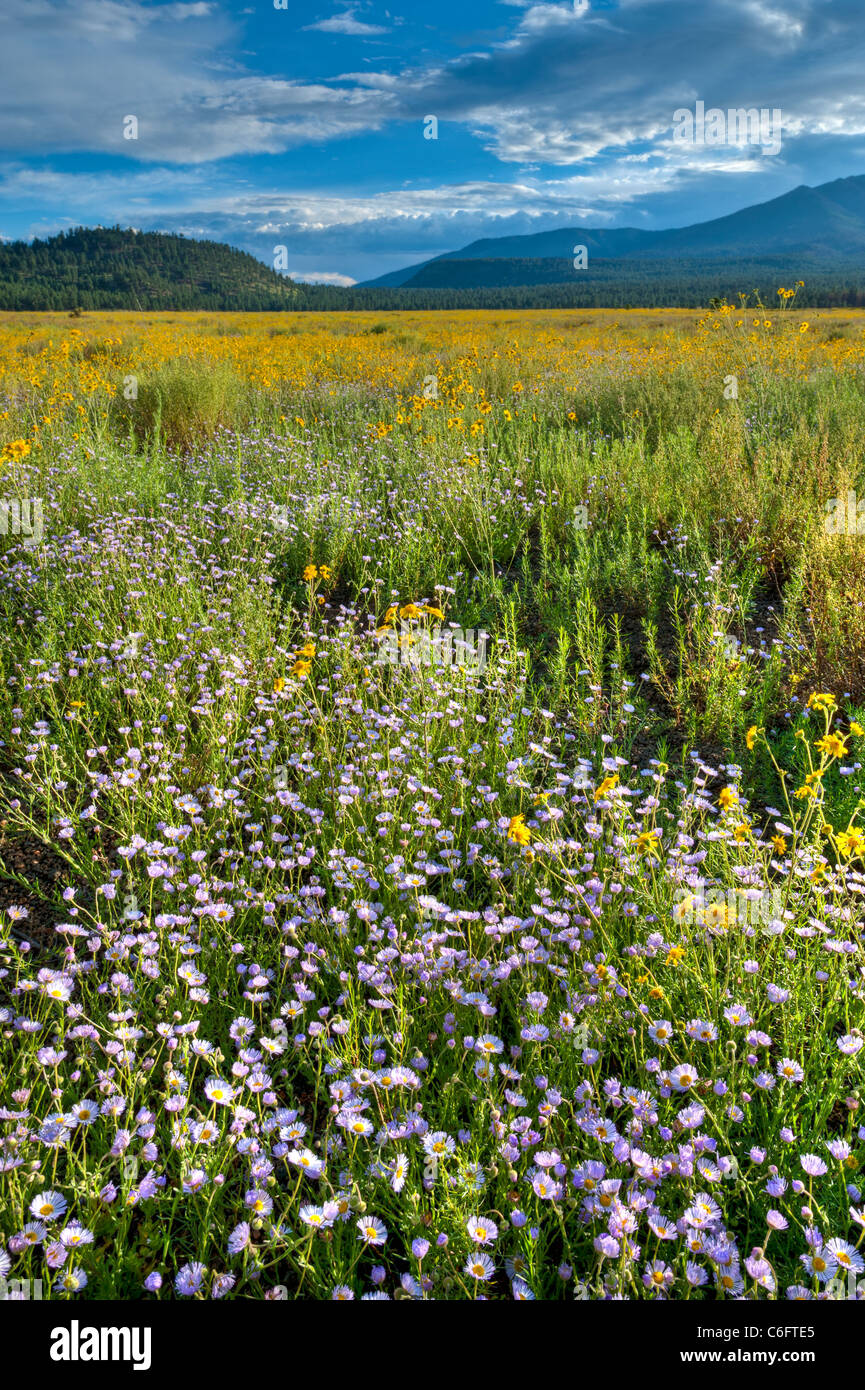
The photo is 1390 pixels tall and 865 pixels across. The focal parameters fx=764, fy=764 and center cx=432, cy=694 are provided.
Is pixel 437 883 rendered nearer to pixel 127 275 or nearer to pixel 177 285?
pixel 127 275

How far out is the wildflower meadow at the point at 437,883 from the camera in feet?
5.22

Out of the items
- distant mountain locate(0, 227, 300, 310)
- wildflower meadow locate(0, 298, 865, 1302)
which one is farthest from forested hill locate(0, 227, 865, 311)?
wildflower meadow locate(0, 298, 865, 1302)

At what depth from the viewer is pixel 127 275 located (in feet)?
148

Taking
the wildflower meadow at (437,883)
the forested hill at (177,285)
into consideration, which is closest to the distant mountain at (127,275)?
the forested hill at (177,285)

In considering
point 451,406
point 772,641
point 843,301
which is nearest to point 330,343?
point 451,406

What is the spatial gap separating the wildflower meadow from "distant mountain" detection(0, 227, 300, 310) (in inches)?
1372

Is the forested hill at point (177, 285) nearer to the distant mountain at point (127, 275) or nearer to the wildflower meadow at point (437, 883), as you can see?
the distant mountain at point (127, 275)

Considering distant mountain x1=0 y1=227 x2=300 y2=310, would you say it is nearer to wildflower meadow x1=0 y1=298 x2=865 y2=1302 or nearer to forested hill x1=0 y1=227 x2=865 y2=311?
forested hill x1=0 y1=227 x2=865 y2=311

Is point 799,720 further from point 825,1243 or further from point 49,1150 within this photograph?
point 49,1150

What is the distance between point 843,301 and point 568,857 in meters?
56.8

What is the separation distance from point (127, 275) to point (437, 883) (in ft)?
173

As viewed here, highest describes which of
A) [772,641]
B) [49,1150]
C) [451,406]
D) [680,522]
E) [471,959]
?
[451,406]

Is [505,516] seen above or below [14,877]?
above
